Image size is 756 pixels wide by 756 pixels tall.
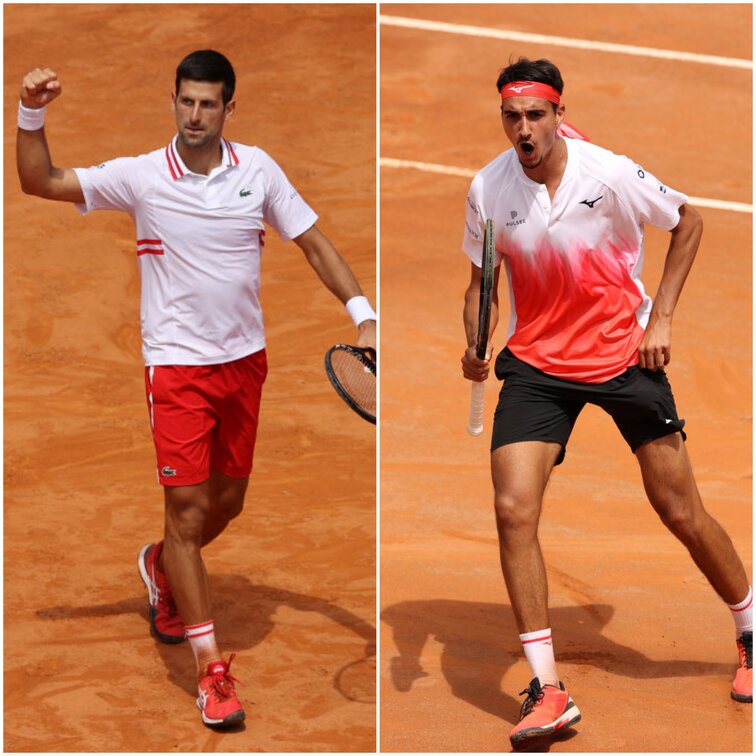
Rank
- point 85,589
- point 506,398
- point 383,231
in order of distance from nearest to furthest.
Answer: point 506,398 → point 85,589 → point 383,231

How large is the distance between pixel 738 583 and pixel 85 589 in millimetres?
3211

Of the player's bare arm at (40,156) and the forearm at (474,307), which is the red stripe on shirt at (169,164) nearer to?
the player's bare arm at (40,156)

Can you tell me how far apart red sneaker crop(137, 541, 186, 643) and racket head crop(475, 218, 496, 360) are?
7.04 ft

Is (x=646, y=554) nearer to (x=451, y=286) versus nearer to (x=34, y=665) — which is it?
(x=34, y=665)

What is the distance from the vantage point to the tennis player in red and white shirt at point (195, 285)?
271 inches

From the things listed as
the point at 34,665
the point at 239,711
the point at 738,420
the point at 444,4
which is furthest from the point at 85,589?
the point at 444,4

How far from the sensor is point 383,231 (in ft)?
44.0

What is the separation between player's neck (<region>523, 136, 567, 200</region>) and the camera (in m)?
6.48

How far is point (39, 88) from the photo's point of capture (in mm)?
6555

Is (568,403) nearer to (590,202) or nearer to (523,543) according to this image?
(523,543)

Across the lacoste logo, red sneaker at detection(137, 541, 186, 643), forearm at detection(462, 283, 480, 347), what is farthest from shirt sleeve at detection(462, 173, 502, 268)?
red sneaker at detection(137, 541, 186, 643)

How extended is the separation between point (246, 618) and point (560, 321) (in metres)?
2.34

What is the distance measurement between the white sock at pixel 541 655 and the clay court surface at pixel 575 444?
276 millimetres

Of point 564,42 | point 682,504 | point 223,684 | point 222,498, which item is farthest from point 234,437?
point 564,42
